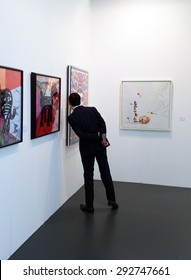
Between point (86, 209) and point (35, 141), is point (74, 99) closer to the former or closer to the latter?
point (35, 141)

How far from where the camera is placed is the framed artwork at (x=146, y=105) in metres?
5.02

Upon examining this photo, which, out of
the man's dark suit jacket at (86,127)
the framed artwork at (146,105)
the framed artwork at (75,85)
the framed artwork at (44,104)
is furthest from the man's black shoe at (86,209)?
the framed artwork at (146,105)

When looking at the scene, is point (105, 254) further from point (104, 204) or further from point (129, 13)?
point (129, 13)

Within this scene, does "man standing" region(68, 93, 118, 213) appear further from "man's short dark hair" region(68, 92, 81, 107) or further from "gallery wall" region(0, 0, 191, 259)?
"gallery wall" region(0, 0, 191, 259)

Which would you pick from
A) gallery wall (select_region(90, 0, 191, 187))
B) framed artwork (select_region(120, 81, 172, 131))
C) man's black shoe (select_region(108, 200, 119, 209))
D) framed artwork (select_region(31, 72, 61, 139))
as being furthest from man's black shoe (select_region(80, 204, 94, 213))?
framed artwork (select_region(120, 81, 172, 131))

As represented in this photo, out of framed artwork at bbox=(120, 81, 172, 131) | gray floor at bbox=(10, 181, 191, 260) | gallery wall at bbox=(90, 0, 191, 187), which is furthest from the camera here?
framed artwork at bbox=(120, 81, 172, 131)

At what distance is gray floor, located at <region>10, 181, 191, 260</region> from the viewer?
2.88 meters

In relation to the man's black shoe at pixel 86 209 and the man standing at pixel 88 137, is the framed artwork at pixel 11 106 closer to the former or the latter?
the man standing at pixel 88 137

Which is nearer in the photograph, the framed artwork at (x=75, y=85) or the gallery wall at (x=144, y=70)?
the framed artwork at (x=75, y=85)

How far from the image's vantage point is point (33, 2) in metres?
3.04

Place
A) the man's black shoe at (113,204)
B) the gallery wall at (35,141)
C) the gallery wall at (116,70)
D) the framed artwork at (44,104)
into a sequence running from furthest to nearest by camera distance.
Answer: the man's black shoe at (113,204) → the gallery wall at (116,70) → the framed artwork at (44,104) → the gallery wall at (35,141)

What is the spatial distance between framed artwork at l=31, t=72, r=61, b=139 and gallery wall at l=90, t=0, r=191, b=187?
5.70 feet

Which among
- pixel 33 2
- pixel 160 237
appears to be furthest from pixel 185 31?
pixel 160 237

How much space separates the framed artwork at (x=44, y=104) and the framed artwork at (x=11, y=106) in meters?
0.28
